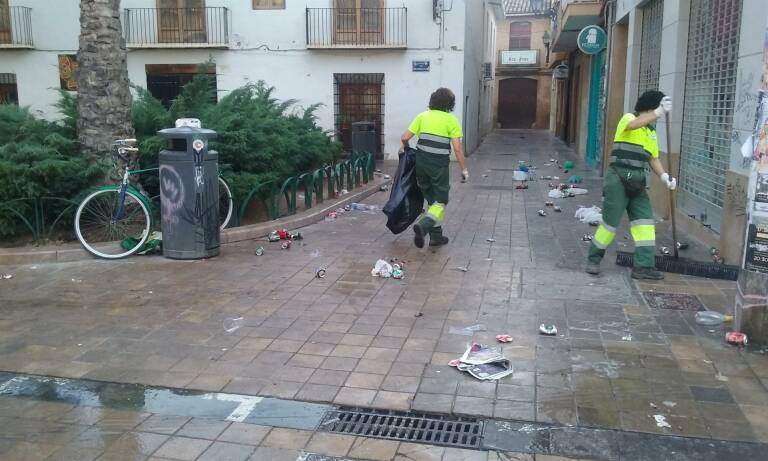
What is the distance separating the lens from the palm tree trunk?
7.58 m

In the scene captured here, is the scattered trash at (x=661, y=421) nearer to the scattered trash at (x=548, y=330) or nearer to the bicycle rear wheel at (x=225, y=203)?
the scattered trash at (x=548, y=330)

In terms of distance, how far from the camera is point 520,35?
138 feet

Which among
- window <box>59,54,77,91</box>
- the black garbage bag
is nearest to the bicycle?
the black garbage bag

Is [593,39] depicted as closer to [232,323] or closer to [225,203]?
[225,203]

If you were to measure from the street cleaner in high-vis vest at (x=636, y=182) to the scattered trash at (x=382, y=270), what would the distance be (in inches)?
80.2

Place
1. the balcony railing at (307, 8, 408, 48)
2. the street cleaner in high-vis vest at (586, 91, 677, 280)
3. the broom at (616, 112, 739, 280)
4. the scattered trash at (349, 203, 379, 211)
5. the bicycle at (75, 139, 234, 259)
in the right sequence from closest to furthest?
1. the street cleaner in high-vis vest at (586, 91, 677, 280)
2. the broom at (616, 112, 739, 280)
3. the bicycle at (75, 139, 234, 259)
4. the scattered trash at (349, 203, 379, 211)
5. the balcony railing at (307, 8, 408, 48)

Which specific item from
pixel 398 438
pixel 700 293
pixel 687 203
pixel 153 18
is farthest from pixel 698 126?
pixel 153 18

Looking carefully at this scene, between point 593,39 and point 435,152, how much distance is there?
9.72 meters

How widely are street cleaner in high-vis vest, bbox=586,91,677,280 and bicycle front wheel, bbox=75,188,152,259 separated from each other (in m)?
4.54

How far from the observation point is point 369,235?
8.34m

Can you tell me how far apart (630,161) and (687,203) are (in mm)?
3169

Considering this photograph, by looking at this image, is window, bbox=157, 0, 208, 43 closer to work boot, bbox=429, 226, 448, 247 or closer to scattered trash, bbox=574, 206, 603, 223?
scattered trash, bbox=574, 206, 603, 223

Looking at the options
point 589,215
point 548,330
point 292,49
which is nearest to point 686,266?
point 548,330

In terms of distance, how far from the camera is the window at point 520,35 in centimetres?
4181
